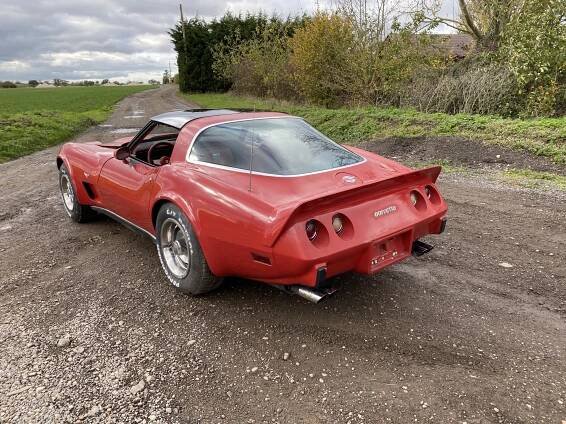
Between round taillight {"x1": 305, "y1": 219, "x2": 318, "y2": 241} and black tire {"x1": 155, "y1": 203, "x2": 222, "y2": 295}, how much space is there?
89cm

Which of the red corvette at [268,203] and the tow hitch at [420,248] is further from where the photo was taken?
the tow hitch at [420,248]

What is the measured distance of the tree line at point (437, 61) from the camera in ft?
33.1

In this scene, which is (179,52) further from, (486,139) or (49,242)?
(49,242)

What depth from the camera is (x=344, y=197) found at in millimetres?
2715

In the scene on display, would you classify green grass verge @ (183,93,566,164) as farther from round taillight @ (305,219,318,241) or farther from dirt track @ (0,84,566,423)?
round taillight @ (305,219,318,241)

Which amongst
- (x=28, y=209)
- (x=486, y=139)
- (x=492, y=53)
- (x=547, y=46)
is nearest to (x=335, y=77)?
(x=492, y=53)

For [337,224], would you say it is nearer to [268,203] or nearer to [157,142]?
[268,203]

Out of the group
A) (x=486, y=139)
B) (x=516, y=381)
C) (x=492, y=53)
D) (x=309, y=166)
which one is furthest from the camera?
(x=492, y=53)

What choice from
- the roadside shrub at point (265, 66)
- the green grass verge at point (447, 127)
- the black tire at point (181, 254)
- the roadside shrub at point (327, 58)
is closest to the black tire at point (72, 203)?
the black tire at point (181, 254)

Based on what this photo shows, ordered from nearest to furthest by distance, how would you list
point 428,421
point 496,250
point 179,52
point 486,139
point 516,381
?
point 428,421 < point 516,381 < point 496,250 < point 486,139 < point 179,52

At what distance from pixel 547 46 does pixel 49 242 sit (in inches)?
425

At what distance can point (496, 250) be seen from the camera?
13.4 feet

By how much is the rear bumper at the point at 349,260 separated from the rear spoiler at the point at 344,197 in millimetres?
163

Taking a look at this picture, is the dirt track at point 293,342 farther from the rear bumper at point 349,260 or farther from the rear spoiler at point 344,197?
the rear spoiler at point 344,197
